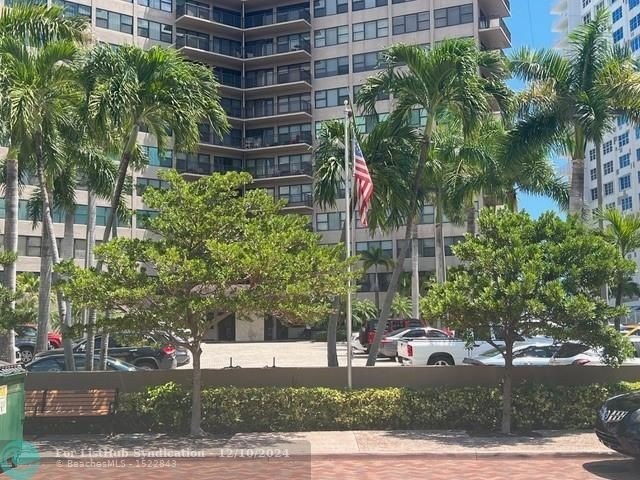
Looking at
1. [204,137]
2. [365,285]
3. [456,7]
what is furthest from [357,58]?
[365,285]

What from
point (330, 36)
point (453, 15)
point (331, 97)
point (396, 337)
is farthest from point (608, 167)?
point (396, 337)

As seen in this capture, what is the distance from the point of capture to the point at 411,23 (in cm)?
6125

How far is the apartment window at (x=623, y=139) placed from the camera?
79125mm

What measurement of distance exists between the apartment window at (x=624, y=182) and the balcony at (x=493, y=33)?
26.8 metres

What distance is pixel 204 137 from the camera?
64125 millimetres

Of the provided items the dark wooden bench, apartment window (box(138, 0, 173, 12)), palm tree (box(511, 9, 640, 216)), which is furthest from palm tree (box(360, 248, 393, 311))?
the dark wooden bench

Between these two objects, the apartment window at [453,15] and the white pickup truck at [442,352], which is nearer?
the white pickup truck at [442,352]

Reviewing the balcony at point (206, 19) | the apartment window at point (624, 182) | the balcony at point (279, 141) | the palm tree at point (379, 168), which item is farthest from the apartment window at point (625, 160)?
the palm tree at point (379, 168)

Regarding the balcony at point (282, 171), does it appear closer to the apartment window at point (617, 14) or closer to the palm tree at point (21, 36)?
the palm tree at point (21, 36)

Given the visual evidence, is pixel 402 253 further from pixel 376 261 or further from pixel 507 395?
pixel 376 261

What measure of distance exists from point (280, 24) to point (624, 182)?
43.7m

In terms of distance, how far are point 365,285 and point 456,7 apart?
24.8 meters

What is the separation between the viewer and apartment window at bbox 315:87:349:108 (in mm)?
63125

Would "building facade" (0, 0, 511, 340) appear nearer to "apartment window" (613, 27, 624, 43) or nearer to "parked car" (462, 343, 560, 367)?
"apartment window" (613, 27, 624, 43)
